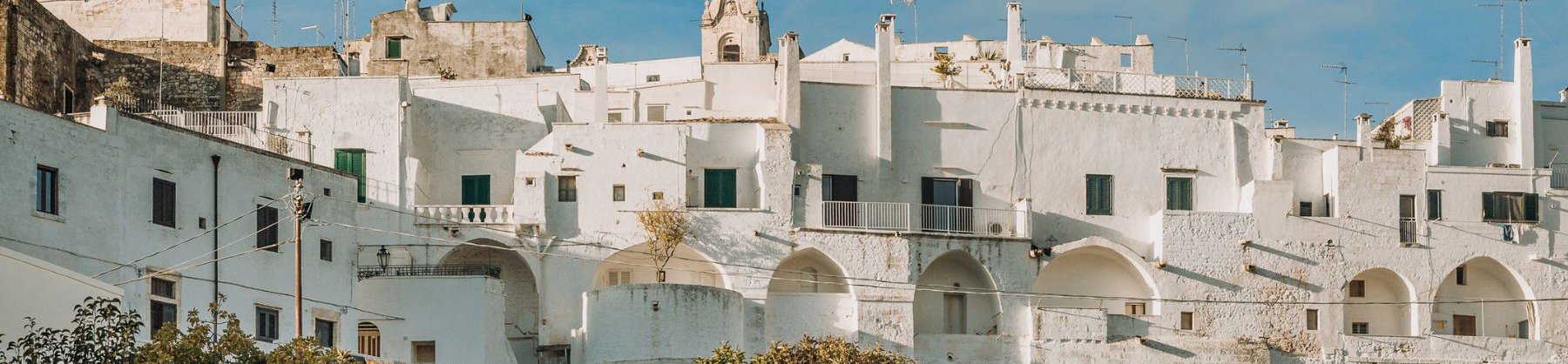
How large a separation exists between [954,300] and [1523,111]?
650 inches

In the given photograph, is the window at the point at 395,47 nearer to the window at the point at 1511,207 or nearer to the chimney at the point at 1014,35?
the chimney at the point at 1014,35

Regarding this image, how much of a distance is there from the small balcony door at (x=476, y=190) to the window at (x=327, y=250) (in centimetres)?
861

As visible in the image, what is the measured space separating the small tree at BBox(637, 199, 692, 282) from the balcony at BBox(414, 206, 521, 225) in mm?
3212

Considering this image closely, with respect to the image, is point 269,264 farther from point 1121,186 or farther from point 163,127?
point 1121,186

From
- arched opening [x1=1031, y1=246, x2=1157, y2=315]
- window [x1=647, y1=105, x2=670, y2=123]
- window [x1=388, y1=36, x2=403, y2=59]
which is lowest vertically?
arched opening [x1=1031, y1=246, x2=1157, y2=315]

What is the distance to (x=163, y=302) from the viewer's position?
148ft

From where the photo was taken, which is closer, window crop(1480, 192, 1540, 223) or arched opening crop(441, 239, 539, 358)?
arched opening crop(441, 239, 539, 358)

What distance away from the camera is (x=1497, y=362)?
198ft

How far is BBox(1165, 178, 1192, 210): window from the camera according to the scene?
60.7 meters

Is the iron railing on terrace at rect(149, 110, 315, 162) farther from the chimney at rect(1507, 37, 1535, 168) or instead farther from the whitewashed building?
the chimney at rect(1507, 37, 1535, 168)

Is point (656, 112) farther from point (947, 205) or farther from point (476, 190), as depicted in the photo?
point (947, 205)

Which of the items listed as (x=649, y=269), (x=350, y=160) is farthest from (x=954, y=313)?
(x=350, y=160)

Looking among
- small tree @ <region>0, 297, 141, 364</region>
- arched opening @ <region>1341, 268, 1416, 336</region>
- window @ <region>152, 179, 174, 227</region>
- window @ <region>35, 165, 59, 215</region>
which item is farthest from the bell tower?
small tree @ <region>0, 297, 141, 364</region>

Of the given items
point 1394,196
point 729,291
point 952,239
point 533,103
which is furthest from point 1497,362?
point 533,103
